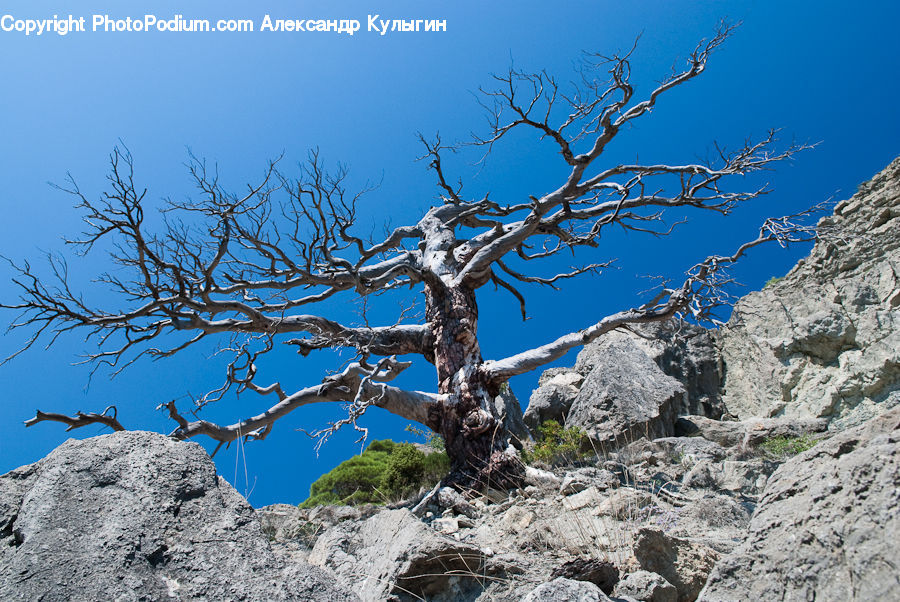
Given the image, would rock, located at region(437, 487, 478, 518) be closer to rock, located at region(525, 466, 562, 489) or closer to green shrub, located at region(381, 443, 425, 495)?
rock, located at region(525, 466, 562, 489)

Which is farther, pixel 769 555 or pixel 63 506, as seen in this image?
pixel 63 506

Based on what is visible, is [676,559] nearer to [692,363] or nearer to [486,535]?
[486,535]

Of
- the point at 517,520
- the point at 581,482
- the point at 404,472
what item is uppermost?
the point at 404,472

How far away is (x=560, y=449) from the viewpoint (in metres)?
8.95

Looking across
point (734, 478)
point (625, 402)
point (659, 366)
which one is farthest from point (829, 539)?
point (659, 366)

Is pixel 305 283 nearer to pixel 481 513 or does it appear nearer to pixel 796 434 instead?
pixel 481 513

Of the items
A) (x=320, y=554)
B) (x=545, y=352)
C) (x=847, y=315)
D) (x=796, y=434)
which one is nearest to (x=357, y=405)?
(x=545, y=352)

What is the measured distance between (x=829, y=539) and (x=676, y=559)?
5.03ft

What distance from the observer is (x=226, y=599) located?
2109 millimetres

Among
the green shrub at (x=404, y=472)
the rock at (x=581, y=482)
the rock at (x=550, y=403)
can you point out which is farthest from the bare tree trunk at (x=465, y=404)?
the rock at (x=550, y=403)

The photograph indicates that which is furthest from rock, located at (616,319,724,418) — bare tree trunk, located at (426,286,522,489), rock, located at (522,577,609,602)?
rock, located at (522,577,609,602)

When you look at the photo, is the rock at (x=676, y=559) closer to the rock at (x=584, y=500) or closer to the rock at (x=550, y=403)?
the rock at (x=584, y=500)

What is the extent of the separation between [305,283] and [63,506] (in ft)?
24.0

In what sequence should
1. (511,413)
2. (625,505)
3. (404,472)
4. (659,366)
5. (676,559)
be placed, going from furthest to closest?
(659,366), (511,413), (404,472), (625,505), (676,559)
